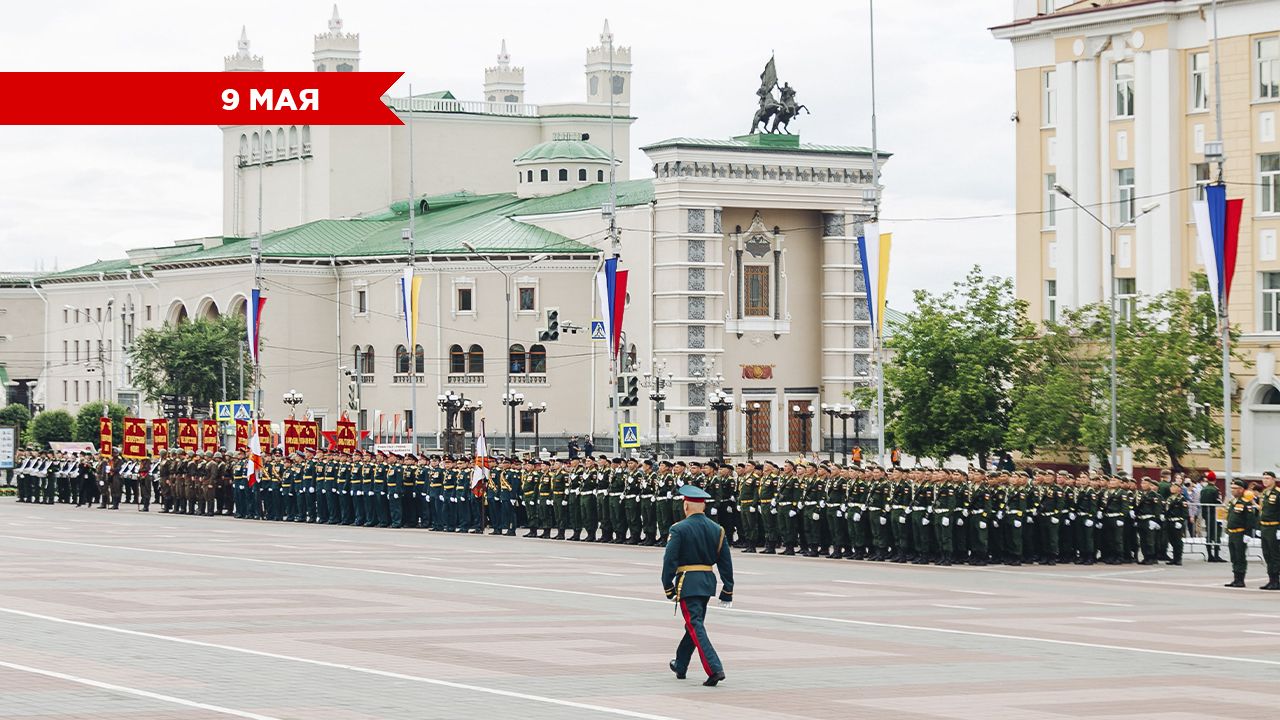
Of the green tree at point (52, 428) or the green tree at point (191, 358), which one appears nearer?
the green tree at point (191, 358)

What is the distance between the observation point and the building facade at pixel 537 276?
278 ft

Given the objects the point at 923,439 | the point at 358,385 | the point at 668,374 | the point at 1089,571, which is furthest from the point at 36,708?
the point at 358,385

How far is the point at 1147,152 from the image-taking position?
54.9 meters

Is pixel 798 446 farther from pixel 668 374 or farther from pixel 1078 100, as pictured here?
pixel 1078 100

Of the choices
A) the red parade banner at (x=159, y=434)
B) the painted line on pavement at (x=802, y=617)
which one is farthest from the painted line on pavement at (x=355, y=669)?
the red parade banner at (x=159, y=434)

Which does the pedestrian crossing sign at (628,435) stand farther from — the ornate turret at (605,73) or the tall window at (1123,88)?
the ornate turret at (605,73)

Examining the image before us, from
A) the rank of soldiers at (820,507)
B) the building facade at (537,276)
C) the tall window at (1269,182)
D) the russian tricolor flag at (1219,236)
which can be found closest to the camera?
the rank of soldiers at (820,507)

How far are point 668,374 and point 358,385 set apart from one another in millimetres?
16048

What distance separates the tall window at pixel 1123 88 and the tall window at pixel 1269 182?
4417 mm

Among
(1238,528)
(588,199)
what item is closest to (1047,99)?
(1238,528)

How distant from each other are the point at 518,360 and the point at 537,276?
373 cm

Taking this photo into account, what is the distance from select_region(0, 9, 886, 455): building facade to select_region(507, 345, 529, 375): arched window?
8 centimetres

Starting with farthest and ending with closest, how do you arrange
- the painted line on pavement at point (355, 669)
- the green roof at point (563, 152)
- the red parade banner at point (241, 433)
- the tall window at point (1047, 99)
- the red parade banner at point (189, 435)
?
the green roof at point (563, 152)
the red parade banner at point (241, 433)
the red parade banner at point (189, 435)
the tall window at point (1047, 99)
the painted line on pavement at point (355, 669)

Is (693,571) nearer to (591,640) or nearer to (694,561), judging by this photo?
(694,561)
